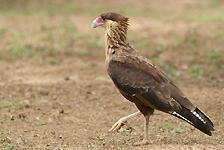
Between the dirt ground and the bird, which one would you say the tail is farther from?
the dirt ground

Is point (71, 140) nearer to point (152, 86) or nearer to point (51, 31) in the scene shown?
point (152, 86)

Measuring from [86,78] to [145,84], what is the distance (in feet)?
12.8

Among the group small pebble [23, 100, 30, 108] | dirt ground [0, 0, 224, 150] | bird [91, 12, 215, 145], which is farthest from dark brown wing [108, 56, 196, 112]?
small pebble [23, 100, 30, 108]

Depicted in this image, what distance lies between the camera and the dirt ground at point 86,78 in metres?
5.37

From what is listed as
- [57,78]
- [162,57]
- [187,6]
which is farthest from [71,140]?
[187,6]

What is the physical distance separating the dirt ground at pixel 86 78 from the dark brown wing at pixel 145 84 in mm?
610

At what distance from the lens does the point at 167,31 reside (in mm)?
12367

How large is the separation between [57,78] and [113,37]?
11.6 feet

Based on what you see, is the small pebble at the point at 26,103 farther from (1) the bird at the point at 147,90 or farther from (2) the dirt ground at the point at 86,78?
(1) the bird at the point at 147,90

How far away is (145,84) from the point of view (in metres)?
4.85

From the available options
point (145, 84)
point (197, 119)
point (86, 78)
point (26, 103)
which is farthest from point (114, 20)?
point (86, 78)

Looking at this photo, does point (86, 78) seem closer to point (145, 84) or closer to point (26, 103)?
point (26, 103)

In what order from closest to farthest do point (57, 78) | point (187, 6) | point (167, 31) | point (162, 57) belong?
point (57, 78), point (162, 57), point (167, 31), point (187, 6)

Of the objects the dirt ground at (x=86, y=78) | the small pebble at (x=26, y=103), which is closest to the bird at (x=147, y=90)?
the dirt ground at (x=86, y=78)
